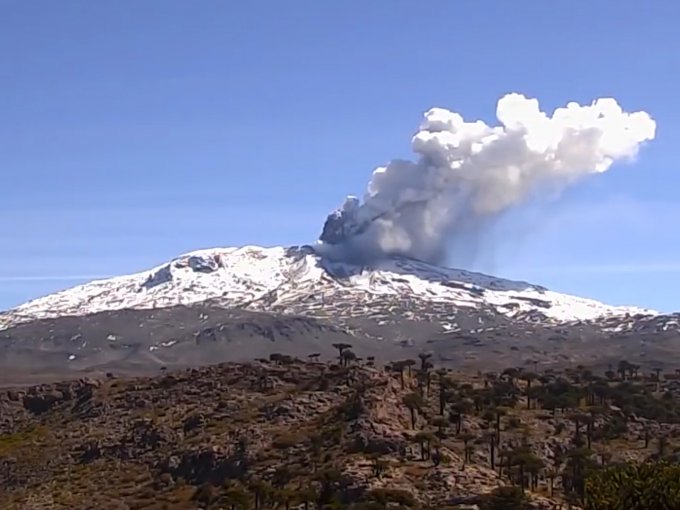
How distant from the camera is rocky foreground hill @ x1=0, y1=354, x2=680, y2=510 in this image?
102m

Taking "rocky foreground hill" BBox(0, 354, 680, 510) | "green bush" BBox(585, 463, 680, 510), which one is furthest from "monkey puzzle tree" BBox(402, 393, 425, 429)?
"green bush" BBox(585, 463, 680, 510)

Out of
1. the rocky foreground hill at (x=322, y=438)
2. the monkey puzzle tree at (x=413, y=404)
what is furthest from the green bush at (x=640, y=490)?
the monkey puzzle tree at (x=413, y=404)

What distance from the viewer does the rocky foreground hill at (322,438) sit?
102m

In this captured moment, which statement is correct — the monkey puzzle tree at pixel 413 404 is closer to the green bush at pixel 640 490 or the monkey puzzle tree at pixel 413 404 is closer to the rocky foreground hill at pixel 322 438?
the rocky foreground hill at pixel 322 438

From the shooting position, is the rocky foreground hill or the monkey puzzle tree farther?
the monkey puzzle tree

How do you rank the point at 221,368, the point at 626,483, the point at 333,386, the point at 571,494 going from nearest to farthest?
the point at 626,483
the point at 571,494
the point at 333,386
the point at 221,368

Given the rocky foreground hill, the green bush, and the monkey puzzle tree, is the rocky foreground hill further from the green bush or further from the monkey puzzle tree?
the green bush

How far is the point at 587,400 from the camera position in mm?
146625

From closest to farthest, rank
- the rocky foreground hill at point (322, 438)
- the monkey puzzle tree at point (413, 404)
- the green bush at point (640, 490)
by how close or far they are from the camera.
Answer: the green bush at point (640, 490) → the rocky foreground hill at point (322, 438) → the monkey puzzle tree at point (413, 404)

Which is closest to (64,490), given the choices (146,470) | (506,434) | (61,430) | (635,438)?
(146,470)

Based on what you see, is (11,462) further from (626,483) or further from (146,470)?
(626,483)

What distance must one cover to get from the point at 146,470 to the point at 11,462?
1971cm

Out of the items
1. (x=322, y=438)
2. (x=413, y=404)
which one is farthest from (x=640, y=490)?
(x=413, y=404)

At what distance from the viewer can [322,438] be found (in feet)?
379
